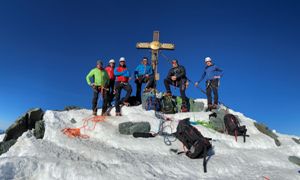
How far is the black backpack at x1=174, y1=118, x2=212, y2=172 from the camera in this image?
9.77 m

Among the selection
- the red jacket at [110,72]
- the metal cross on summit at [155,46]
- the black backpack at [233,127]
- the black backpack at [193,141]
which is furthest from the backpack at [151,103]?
the metal cross on summit at [155,46]

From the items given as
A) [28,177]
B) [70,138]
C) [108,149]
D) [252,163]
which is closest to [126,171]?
[108,149]

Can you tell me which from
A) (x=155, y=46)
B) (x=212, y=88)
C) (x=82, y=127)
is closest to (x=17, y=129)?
(x=82, y=127)

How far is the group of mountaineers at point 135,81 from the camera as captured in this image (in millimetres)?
13781

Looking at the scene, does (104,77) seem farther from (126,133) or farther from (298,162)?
(298,162)

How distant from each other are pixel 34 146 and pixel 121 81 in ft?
20.9

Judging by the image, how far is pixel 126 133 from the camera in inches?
450

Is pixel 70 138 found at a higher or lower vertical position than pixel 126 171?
higher

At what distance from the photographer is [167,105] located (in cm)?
1546

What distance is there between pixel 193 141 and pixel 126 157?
8.56 ft

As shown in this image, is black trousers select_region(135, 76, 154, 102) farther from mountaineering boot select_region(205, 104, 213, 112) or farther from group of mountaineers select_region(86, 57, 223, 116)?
mountaineering boot select_region(205, 104, 213, 112)

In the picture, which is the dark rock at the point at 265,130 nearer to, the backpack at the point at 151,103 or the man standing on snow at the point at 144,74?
the backpack at the point at 151,103

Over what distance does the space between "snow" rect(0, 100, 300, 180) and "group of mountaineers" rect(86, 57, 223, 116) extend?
1613mm

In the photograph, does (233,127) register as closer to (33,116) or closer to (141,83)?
(141,83)
